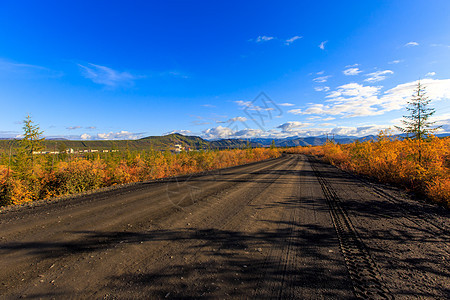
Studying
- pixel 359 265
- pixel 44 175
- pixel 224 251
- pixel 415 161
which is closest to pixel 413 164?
pixel 415 161

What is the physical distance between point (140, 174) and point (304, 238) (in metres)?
15.4

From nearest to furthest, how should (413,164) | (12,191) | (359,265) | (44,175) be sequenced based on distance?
(359,265)
(12,191)
(44,175)
(413,164)

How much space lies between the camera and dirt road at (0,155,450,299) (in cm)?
258

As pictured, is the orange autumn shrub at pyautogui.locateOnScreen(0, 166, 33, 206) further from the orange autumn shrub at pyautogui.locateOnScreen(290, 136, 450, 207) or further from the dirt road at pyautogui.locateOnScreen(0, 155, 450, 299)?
the orange autumn shrub at pyautogui.locateOnScreen(290, 136, 450, 207)

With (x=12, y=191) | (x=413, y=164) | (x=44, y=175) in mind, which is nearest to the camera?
(x=12, y=191)

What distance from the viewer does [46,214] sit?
560 centimetres

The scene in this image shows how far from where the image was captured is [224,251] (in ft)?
11.8

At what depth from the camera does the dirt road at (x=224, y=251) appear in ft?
8.45

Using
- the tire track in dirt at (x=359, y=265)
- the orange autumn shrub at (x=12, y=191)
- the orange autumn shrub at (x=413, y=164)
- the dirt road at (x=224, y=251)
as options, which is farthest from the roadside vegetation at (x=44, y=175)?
the orange autumn shrub at (x=413, y=164)

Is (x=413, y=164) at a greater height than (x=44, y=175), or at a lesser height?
greater

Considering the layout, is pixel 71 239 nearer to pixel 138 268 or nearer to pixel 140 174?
pixel 138 268

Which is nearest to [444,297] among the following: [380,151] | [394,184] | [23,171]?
[394,184]

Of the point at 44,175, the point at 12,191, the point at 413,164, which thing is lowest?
the point at 12,191

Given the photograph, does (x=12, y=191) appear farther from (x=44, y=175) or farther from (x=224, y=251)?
(x=224, y=251)
